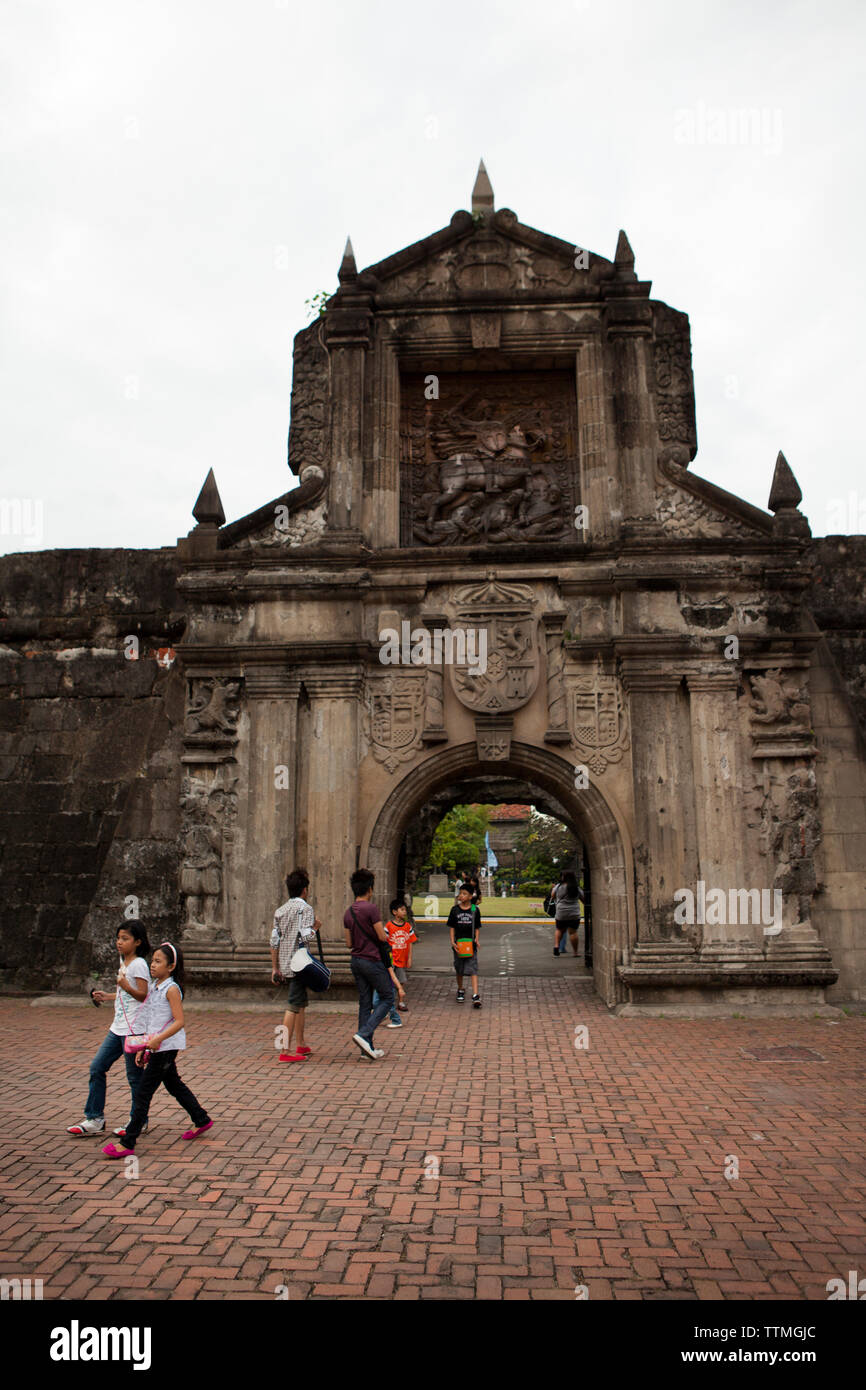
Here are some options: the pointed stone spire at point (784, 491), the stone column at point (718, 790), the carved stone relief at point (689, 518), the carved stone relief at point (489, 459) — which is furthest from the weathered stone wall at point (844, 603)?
the carved stone relief at point (489, 459)

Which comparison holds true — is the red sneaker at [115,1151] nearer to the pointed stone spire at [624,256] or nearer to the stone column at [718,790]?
the stone column at [718,790]

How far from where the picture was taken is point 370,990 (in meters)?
7.74

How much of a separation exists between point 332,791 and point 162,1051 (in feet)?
17.3

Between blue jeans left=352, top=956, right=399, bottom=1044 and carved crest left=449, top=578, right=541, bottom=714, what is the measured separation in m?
3.78

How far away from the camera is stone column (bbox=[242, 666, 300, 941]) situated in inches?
407

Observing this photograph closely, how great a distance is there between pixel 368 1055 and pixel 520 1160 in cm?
264

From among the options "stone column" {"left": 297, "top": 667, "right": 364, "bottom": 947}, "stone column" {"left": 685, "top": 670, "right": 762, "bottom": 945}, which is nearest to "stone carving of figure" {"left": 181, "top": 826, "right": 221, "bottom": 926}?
"stone column" {"left": 297, "top": 667, "right": 364, "bottom": 947}

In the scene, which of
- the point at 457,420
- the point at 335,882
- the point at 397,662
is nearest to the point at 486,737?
the point at 397,662

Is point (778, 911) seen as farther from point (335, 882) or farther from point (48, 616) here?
point (48, 616)

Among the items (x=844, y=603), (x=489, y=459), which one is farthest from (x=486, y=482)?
(x=844, y=603)

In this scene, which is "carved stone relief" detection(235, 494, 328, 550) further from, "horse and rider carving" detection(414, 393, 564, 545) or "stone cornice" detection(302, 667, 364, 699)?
"stone cornice" detection(302, 667, 364, 699)

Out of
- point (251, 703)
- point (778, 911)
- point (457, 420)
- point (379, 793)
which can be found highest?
point (457, 420)

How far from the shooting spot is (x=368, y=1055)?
768 centimetres

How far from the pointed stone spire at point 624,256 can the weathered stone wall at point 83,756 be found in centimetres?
715
